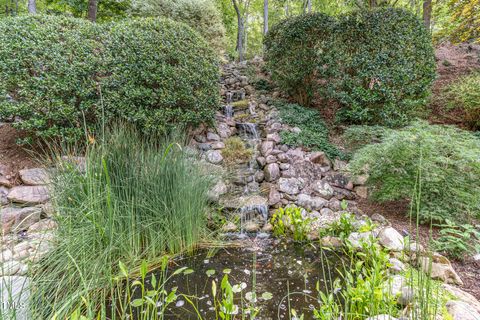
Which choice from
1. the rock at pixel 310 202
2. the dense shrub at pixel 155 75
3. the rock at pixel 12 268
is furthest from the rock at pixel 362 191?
the rock at pixel 12 268

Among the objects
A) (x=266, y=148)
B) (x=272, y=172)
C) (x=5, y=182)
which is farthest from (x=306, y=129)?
(x=5, y=182)

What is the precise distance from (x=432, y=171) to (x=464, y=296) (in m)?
1.15

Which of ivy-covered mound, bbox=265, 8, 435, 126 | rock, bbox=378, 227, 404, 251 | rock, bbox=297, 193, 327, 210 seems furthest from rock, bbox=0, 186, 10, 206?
ivy-covered mound, bbox=265, 8, 435, 126

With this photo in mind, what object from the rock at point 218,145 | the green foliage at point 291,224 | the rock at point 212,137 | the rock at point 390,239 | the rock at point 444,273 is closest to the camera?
the rock at point 444,273

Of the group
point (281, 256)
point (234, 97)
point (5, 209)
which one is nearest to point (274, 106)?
point (234, 97)

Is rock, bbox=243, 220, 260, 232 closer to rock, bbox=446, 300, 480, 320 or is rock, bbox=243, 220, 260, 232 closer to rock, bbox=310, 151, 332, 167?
rock, bbox=310, 151, 332, 167

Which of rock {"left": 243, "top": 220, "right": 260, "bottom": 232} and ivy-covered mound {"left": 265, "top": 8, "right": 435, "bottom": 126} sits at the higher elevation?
ivy-covered mound {"left": 265, "top": 8, "right": 435, "bottom": 126}

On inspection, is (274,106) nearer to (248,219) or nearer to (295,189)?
(295,189)

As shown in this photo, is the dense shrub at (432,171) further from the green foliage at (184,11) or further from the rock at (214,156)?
the green foliage at (184,11)

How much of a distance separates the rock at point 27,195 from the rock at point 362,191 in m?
3.79

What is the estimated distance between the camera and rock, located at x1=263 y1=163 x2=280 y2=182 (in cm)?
348

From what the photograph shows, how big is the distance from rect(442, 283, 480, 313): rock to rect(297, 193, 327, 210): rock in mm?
1439

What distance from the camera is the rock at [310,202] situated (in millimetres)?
3030

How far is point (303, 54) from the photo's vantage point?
4.52 metres
